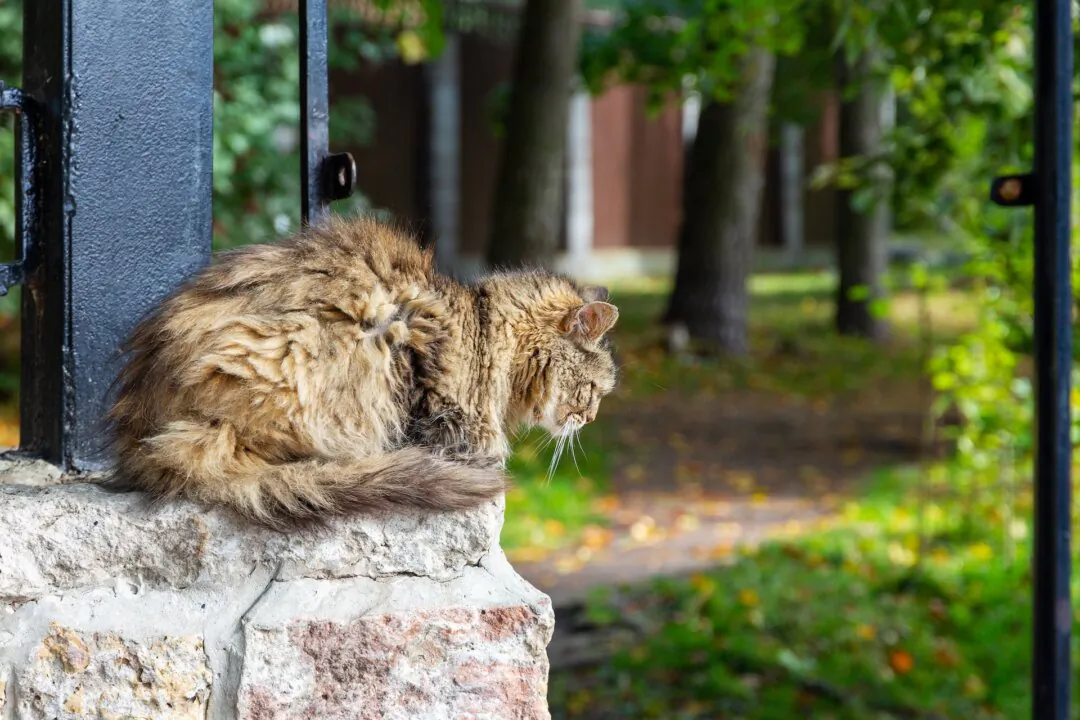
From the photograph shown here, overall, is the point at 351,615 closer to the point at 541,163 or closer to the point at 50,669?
the point at 50,669

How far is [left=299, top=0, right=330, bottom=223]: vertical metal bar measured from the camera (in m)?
2.26

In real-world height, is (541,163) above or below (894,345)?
above

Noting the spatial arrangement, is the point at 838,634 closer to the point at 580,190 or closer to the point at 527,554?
the point at 527,554

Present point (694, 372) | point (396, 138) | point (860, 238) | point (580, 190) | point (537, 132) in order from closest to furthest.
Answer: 1. point (537, 132)
2. point (694, 372)
3. point (860, 238)
4. point (396, 138)
5. point (580, 190)

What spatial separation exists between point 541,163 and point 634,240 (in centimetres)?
1102

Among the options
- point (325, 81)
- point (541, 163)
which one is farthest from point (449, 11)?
point (325, 81)

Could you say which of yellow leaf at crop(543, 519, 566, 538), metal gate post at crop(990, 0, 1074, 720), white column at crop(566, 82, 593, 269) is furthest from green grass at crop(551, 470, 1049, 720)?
white column at crop(566, 82, 593, 269)

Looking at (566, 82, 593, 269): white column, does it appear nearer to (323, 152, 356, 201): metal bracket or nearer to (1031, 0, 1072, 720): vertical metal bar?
(1031, 0, 1072, 720): vertical metal bar

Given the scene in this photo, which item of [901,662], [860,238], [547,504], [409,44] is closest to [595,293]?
[901,662]

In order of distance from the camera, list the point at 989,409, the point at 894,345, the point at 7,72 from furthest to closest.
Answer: the point at 894,345
the point at 7,72
the point at 989,409

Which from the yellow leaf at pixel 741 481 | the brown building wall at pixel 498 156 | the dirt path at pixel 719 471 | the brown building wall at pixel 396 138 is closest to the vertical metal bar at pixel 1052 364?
the dirt path at pixel 719 471

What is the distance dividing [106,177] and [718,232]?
10960 mm

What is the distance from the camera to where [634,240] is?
2034 centimetres

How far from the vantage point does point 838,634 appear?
568 cm
